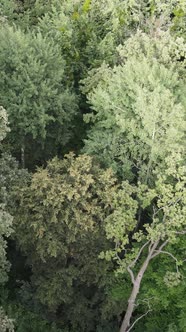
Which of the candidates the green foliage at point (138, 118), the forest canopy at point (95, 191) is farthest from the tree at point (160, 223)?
the green foliage at point (138, 118)

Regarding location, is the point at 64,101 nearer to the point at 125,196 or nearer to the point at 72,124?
the point at 72,124

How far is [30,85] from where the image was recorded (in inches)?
819

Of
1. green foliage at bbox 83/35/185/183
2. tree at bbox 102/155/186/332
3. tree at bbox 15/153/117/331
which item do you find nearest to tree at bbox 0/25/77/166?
green foliage at bbox 83/35/185/183

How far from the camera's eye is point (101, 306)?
1961 centimetres

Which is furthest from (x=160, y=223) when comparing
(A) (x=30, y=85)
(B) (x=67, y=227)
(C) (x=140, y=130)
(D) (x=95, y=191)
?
(A) (x=30, y=85)

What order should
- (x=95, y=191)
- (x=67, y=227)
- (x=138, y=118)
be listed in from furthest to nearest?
(x=138, y=118), (x=67, y=227), (x=95, y=191)

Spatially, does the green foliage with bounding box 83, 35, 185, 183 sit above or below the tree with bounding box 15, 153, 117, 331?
above

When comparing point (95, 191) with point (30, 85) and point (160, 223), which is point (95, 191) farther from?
point (30, 85)

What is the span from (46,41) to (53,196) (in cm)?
1006

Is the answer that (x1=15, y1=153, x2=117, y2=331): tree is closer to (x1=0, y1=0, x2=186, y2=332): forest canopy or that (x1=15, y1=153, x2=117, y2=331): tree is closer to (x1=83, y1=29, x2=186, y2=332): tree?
(x1=0, y1=0, x2=186, y2=332): forest canopy

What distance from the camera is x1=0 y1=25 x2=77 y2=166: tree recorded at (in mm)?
20953

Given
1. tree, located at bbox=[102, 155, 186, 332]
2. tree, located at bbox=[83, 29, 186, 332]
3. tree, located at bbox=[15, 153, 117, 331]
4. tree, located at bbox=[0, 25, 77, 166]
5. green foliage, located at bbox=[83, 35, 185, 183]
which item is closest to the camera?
tree, located at bbox=[102, 155, 186, 332]

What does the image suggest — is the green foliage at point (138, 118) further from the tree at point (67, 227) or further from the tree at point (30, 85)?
the tree at point (67, 227)

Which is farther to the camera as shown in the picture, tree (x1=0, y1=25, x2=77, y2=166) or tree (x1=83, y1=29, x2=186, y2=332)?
tree (x1=0, y1=25, x2=77, y2=166)
